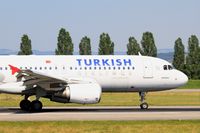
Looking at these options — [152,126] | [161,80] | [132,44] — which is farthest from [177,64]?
[152,126]

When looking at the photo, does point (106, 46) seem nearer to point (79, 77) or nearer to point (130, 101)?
point (130, 101)

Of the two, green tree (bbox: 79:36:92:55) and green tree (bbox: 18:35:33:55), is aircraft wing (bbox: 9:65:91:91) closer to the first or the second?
green tree (bbox: 18:35:33:55)

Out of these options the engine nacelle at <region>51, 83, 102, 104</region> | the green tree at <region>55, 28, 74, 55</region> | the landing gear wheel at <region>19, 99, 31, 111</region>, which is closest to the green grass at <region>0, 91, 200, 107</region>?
Answer: the landing gear wheel at <region>19, 99, 31, 111</region>

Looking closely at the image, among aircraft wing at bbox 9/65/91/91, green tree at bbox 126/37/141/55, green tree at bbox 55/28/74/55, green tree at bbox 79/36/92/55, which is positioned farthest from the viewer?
green tree at bbox 79/36/92/55

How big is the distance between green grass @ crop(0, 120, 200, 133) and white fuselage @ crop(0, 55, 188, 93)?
31.5 feet

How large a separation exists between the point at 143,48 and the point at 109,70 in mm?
90301

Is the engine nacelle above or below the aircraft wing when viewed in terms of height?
below

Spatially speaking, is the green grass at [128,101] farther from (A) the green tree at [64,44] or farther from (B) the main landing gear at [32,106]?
(A) the green tree at [64,44]

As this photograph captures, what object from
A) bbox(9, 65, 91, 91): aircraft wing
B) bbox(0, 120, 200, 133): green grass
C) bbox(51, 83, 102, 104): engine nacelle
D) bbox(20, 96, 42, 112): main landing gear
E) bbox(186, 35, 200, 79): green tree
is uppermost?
bbox(186, 35, 200, 79): green tree

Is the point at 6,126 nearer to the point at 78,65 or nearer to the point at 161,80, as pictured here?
the point at 78,65

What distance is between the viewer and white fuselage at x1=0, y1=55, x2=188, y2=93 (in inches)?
1339

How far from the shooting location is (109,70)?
3488 centimetres

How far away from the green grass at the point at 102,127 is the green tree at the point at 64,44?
93.2 m

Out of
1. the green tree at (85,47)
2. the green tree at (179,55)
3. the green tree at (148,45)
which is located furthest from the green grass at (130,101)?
the green tree at (85,47)
